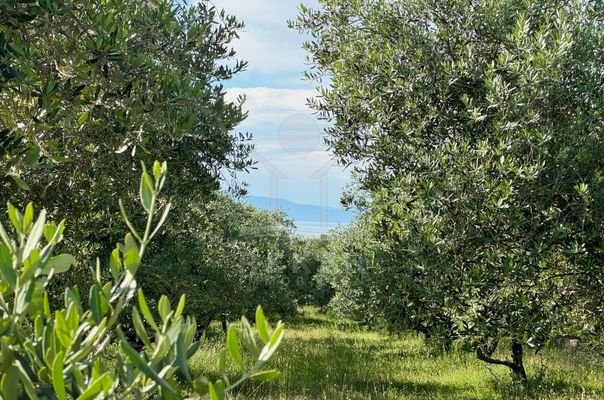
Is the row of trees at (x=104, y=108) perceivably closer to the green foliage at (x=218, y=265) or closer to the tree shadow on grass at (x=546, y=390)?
the green foliage at (x=218, y=265)

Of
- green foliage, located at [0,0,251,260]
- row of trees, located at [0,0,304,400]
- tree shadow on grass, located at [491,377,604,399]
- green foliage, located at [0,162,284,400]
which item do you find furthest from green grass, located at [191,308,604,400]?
green foliage, located at [0,162,284,400]

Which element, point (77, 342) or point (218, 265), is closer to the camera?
point (77, 342)

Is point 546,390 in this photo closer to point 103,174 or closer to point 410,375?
point 410,375

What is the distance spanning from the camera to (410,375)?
12930 millimetres

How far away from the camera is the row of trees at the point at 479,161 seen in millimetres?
5816

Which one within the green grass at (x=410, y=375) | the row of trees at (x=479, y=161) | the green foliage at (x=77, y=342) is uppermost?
the row of trees at (x=479, y=161)

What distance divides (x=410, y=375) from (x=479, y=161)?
8692mm

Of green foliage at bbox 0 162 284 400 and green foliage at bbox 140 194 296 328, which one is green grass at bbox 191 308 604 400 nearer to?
green foliage at bbox 140 194 296 328

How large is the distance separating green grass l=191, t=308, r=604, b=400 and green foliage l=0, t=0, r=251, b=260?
4.40m

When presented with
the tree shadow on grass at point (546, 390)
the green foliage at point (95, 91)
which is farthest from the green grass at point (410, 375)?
the green foliage at point (95, 91)

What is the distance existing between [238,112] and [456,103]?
3722mm

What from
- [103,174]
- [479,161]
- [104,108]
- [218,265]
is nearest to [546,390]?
[479,161]

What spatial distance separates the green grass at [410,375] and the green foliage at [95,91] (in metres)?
4.40

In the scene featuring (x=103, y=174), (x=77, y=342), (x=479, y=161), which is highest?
(x=479, y=161)
